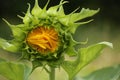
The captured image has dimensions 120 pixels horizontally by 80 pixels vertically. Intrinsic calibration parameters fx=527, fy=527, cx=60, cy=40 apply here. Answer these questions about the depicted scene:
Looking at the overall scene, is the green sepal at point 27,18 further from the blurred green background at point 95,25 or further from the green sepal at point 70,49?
the blurred green background at point 95,25

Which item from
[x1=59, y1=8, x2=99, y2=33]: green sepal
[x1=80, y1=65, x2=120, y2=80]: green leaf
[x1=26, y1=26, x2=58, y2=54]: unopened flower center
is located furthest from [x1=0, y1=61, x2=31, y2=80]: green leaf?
[x1=80, y1=65, x2=120, y2=80]: green leaf

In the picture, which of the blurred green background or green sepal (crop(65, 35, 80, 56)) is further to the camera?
the blurred green background

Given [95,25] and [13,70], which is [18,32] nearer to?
[13,70]

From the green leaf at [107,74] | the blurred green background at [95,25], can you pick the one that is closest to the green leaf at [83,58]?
the green leaf at [107,74]

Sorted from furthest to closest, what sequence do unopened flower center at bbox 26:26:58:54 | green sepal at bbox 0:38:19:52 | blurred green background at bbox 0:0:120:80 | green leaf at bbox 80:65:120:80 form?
blurred green background at bbox 0:0:120:80, green leaf at bbox 80:65:120:80, green sepal at bbox 0:38:19:52, unopened flower center at bbox 26:26:58:54

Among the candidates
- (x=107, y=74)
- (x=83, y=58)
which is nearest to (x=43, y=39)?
(x=83, y=58)

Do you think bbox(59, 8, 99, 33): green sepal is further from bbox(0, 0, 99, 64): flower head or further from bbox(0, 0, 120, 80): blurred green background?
bbox(0, 0, 120, 80): blurred green background

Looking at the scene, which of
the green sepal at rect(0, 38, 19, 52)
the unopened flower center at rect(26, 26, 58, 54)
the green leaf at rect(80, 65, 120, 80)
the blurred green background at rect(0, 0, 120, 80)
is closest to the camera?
the unopened flower center at rect(26, 26, 58, 54)
